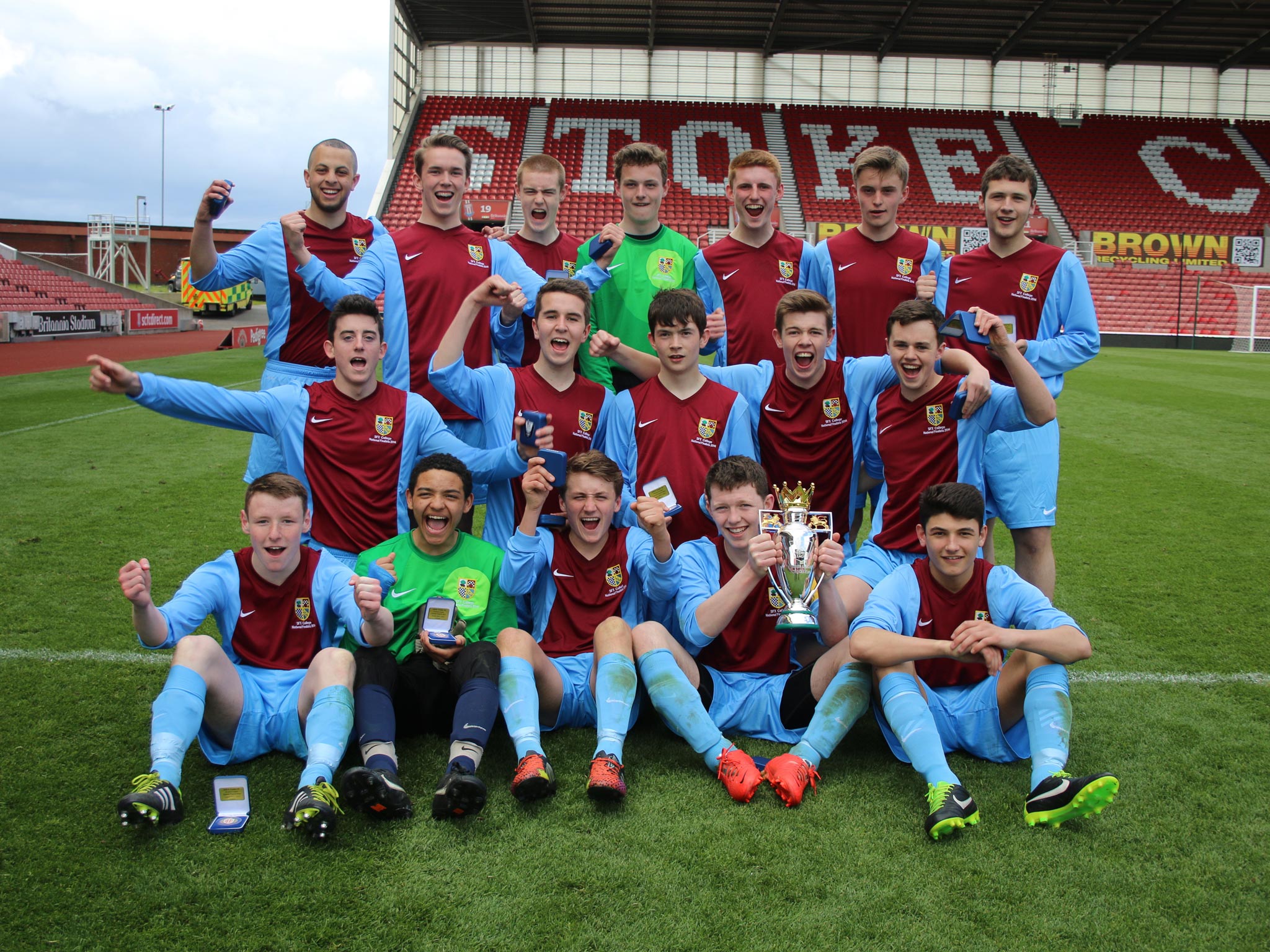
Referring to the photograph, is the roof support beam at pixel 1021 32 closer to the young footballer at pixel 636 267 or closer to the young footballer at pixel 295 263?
the young footballer at pixel 636 267

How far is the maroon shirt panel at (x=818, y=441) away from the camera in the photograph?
4.13 metres

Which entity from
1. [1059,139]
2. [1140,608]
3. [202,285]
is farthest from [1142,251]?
[202,285]

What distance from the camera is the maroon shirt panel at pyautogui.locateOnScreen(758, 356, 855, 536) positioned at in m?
4.13

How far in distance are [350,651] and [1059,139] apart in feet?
113

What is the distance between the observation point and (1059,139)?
105 feet

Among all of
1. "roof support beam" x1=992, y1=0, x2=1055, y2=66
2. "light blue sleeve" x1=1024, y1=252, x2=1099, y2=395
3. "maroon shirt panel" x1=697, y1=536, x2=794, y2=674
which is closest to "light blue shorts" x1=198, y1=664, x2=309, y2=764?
"maroon shirt panel" x1=697, y1=536, x2=794, y2=674

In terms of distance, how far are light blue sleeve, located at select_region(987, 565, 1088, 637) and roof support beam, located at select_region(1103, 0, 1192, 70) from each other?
96.9ft

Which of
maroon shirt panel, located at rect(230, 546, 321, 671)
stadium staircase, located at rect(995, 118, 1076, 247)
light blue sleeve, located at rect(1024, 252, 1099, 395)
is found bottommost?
maroon shirt panel, located at rect(230, 546, 321, 671)

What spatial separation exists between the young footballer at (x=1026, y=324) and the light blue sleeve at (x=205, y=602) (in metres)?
3.01

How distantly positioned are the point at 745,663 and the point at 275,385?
2691 millimetres

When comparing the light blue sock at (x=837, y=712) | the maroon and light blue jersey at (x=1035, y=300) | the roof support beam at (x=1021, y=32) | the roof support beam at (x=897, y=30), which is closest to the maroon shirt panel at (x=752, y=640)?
the light blue sock at (x=837, y=712)

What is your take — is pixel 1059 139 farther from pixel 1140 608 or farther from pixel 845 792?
pixel 845 792

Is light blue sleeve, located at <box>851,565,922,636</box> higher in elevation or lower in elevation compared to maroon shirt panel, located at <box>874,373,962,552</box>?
lower

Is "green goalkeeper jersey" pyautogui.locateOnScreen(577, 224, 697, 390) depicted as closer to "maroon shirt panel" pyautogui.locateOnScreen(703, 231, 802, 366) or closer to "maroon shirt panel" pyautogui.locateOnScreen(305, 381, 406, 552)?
"maroon shirt panel" pyautogui.locateOnScreen(703, 231, 802, 366)
